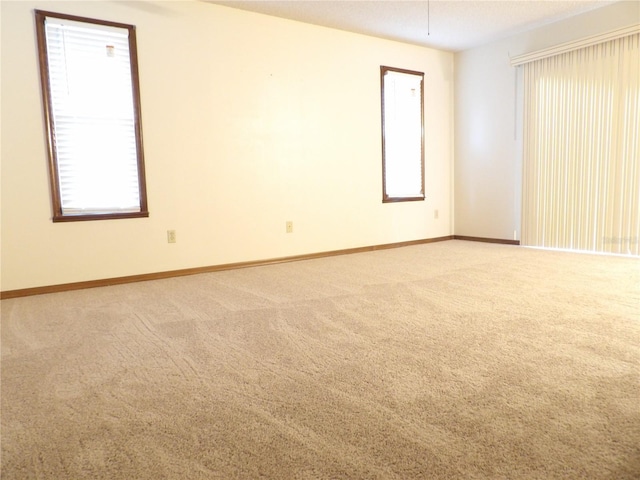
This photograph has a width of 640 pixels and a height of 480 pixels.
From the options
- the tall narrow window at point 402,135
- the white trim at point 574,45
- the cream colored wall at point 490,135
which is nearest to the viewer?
the white trim at point 574,45

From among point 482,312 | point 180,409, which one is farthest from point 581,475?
point 482,312

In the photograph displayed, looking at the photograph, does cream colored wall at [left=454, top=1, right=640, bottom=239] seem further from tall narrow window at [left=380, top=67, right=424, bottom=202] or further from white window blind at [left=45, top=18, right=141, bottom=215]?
white window blind at [left=45, top=18, right=141, bottom=215]

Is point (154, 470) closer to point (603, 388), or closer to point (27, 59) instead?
point (603, 388)

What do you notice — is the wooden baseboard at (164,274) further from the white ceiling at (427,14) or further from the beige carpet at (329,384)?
the white ceiling at (427,14)

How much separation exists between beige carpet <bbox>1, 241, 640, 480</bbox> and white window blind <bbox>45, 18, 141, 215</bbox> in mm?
987

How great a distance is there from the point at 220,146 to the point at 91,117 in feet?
3.72

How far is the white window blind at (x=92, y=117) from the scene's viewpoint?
11.6 feet

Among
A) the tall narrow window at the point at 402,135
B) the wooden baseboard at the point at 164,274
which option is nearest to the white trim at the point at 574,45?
the tall narrow window at the point at 402,135

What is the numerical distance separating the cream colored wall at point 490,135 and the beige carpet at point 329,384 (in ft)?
8.06

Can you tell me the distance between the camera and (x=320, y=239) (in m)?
4.98

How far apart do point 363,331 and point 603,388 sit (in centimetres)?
109

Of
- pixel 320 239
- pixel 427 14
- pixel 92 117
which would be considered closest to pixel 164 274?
pixel 92 117

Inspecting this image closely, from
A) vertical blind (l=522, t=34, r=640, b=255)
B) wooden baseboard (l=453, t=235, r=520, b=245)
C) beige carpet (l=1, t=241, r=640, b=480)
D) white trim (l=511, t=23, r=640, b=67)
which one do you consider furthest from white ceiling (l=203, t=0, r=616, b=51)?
beige carpet (l=1, t=241, r=640, b=480)

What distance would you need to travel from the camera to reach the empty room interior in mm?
1377
